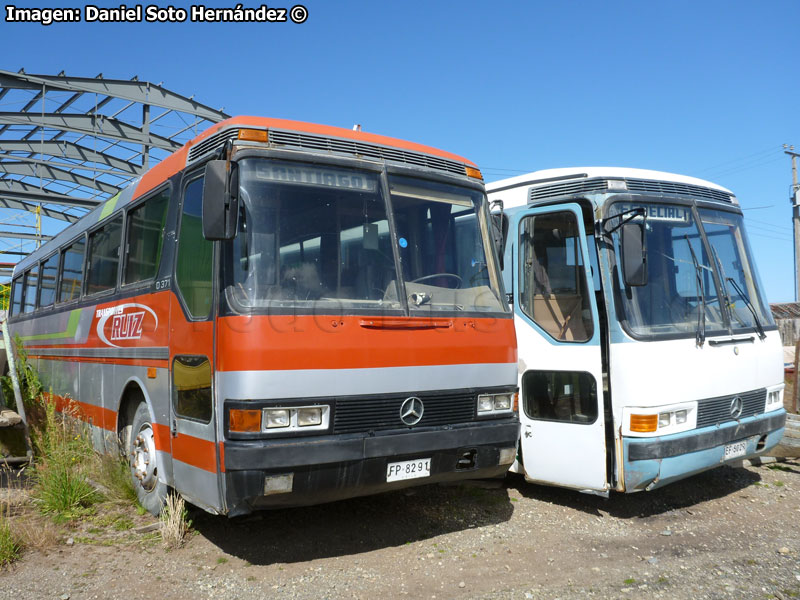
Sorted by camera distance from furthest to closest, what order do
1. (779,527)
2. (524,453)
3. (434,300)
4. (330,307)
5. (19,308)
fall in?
(19,308), (524,453), (779,527), (434,300), (330,307)

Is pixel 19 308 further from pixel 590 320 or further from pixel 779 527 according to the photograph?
pixel 779 527

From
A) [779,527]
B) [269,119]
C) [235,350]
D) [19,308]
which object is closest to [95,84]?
[19,308]

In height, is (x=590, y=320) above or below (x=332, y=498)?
above

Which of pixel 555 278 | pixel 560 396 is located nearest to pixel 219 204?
pixel 555 278

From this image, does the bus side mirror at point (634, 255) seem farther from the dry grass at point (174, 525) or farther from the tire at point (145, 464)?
the tire at point (145, 464)

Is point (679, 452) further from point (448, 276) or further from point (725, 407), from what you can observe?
point (448, 276)

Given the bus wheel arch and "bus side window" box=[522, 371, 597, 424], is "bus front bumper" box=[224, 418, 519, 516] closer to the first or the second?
"bus side window" box=[522, 371, 597, 424]

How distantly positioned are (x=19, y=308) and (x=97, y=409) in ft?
23.2

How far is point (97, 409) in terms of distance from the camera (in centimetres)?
A: 765

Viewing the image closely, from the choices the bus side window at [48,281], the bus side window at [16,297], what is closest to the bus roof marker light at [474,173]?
the bus side window at [48,281]

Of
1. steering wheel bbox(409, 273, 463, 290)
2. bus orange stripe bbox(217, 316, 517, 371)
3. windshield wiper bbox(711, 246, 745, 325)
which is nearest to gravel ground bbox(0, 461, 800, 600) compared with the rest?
bus orange stripe bbox(217, 316, 517, 371)

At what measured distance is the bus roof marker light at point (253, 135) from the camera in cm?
513

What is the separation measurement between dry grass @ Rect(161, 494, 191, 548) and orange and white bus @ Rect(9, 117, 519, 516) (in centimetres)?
26

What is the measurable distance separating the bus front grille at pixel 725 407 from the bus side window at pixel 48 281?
28.1 feet
